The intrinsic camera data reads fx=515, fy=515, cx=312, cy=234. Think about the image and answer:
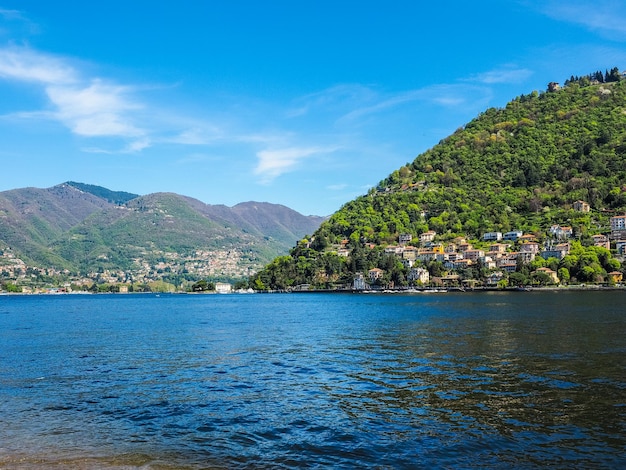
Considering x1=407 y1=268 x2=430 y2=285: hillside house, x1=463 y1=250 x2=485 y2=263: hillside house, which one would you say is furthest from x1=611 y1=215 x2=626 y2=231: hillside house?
x1=407 y1=268 x2=430 y2=285: hillside house

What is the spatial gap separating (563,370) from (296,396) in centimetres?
1465

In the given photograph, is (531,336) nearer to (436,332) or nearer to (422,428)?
(436,332)

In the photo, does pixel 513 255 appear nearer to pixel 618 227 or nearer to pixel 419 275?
pixel 419 275

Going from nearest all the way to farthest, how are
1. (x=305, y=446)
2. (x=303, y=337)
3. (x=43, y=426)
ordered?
(x=305, y=446) → (x=43, y=426) → (x=303, y=337)

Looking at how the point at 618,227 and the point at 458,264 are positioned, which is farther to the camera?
the point at 458,264

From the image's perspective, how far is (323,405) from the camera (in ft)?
69.1

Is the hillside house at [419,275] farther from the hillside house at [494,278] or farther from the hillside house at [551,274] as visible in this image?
the hillside house at [551,274]

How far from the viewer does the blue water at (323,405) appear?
15.4m

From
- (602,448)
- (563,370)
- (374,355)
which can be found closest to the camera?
(602,448)

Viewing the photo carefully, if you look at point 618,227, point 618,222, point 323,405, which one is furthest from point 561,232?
point 323,405

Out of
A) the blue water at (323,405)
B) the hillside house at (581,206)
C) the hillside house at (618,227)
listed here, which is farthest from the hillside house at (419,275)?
the blue water at (323,405)

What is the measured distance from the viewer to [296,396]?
22.9m

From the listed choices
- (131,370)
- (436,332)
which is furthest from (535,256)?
(131,370)

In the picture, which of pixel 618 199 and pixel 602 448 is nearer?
pixel 602 448
